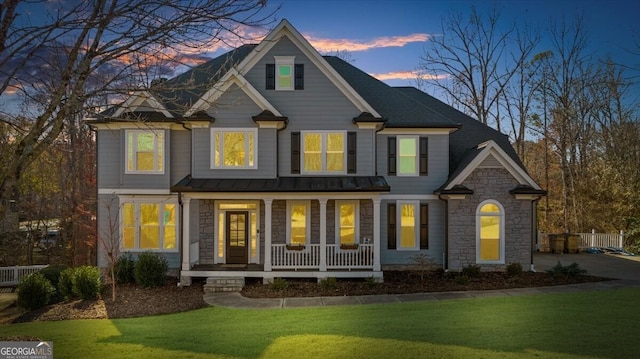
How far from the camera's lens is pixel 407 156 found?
16547mm

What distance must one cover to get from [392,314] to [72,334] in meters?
7.09

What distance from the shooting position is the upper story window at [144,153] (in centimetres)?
1553

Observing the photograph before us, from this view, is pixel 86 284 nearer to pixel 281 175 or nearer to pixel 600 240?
pixel 281 175

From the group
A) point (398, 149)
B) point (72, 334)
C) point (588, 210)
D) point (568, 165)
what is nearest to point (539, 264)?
point (398, 149)

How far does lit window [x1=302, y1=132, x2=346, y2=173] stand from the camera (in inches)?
614

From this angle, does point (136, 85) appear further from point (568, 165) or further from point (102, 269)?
point (568, 165)

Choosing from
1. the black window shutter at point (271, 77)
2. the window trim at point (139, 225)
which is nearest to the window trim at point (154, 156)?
the window trim at point (139, 225)

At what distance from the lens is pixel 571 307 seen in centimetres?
1009

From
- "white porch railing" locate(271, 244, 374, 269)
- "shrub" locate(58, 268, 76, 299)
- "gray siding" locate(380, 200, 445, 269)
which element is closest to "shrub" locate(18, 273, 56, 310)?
"shrub" locate(58, 268, 76, 299)

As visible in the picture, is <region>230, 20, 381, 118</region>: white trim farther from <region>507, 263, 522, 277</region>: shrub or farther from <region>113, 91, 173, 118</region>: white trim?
<region>507, 263, 522, 277</region>: shrub

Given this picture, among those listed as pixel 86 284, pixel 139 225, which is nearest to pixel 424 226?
pixel 139 225

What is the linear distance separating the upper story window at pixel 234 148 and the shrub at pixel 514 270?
33.0 feet

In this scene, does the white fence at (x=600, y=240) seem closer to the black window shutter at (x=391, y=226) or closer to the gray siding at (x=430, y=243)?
the gray siding at (x=430, y=243)

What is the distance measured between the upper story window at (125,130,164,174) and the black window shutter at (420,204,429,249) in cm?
1029
